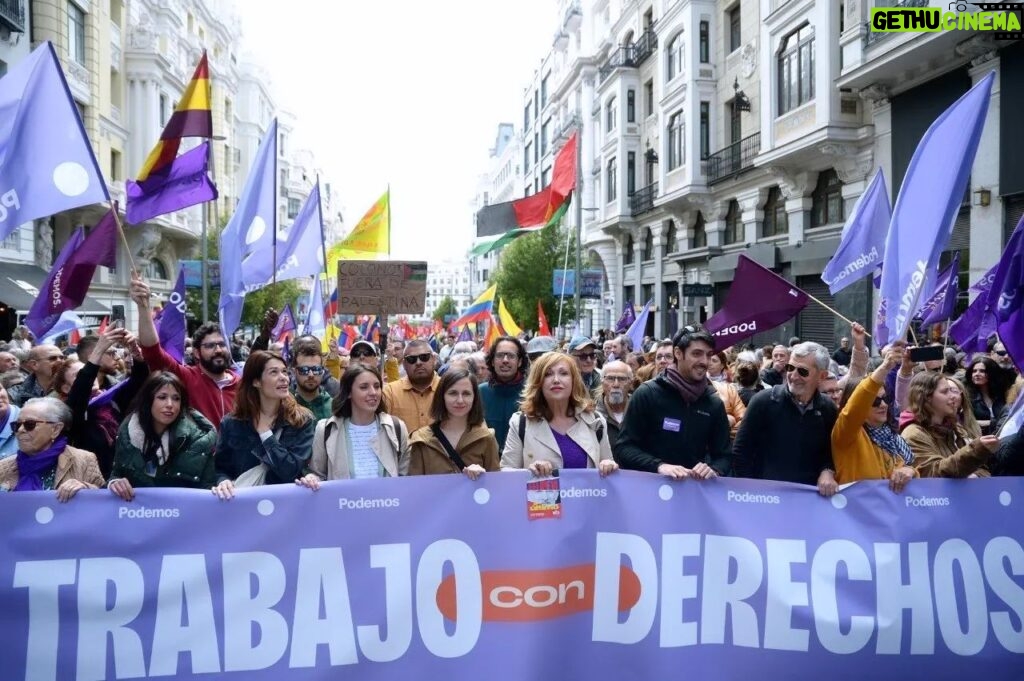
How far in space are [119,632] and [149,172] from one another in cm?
527

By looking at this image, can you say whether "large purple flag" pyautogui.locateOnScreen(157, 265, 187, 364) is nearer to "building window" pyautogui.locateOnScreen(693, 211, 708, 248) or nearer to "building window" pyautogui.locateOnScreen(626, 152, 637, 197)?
"building window" pyautogui.locateOnScreen(693, 211, 708, 248)

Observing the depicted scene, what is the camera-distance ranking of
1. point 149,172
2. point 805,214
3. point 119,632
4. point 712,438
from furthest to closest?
point 805,214 → point 149,172 → point 712,438 → point 119,632

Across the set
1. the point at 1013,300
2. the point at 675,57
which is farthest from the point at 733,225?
the point at 1013,300

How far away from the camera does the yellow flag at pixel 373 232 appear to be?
1289cm

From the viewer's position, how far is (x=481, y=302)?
49.6ft

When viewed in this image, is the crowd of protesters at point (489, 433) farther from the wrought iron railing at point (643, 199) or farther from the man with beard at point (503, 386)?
the wrought iron railing at point (643, 199)

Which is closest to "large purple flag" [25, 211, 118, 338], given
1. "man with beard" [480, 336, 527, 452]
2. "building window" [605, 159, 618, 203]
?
"man with beard" [480, 336, 527, 452]

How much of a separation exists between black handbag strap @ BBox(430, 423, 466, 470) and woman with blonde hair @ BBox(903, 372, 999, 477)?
2.48 meters

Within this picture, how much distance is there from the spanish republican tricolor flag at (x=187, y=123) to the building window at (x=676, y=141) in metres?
23.1

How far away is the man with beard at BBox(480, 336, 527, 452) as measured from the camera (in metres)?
5.64

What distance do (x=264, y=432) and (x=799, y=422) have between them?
2.79 meters

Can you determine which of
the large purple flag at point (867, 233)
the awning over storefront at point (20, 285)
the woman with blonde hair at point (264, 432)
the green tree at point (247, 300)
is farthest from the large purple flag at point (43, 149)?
the green tree at point (247, 300)

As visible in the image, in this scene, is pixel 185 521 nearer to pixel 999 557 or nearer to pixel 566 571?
pixel 566 571

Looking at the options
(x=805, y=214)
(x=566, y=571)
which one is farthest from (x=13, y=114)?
(x=805, y=214)
